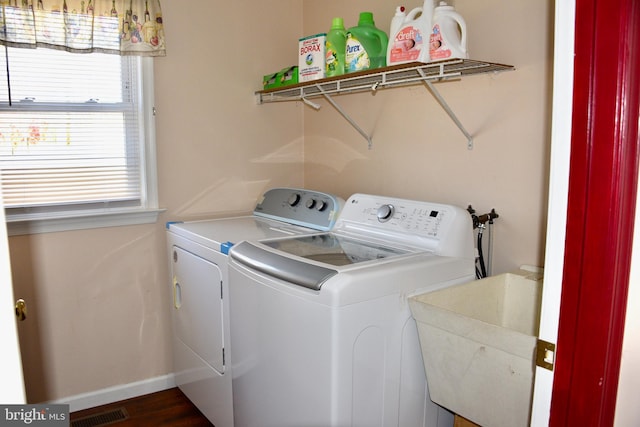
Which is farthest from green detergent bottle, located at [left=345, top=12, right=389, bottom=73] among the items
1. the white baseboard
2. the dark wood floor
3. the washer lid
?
the white baseboard

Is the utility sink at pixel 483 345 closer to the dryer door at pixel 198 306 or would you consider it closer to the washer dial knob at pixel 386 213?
the washer dial knob at pixel 386 213

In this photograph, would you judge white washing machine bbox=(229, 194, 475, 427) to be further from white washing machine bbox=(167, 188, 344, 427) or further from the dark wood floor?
the dark wood floor

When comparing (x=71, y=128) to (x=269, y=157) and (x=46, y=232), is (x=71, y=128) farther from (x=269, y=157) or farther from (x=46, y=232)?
(x=269, y=157)

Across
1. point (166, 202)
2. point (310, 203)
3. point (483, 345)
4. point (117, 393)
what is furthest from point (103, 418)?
point (483, 345)

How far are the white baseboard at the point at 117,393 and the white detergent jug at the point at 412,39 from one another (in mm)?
2019

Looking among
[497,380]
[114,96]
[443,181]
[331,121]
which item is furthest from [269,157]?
[497,380]

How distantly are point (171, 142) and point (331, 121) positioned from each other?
33.5 inches

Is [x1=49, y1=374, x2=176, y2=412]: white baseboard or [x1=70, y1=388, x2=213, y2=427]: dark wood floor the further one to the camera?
[x1=49, y1=374, x2=176, y2=412]: white baseboard

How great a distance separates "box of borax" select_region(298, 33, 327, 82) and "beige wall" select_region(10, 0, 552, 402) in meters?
0.36

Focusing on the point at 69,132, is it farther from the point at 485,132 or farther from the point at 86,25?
the point at 485,132

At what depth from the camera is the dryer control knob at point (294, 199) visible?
2.46m
